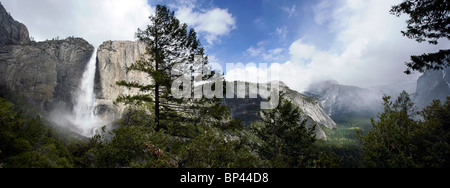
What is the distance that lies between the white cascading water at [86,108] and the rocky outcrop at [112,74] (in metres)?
2.39

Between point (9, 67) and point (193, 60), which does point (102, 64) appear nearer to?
point (9, 67)

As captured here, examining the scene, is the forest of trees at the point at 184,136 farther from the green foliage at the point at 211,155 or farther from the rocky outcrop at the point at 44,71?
the rocky outcrop at the point at 44,71

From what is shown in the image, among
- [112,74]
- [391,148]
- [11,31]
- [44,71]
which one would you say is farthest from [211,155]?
[11,31]

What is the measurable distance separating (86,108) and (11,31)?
55.5 meters

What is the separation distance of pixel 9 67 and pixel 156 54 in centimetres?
8781

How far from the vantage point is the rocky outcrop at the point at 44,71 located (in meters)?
61.7

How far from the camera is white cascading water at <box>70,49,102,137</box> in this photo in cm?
5775

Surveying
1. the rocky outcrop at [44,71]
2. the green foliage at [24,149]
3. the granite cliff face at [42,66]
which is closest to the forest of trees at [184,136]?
the green foliage at [24,149]

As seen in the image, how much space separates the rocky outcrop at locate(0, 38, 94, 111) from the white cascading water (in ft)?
8.09

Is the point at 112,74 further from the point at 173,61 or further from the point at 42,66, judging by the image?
the point at 173,61

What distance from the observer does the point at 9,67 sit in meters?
61.9

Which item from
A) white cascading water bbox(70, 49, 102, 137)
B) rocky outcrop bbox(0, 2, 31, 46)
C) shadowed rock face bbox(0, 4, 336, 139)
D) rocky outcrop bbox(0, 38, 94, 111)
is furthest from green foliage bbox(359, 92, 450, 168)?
rocky outcrop bbox(0, 2, 31, 46)

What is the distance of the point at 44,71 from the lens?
65875mm
